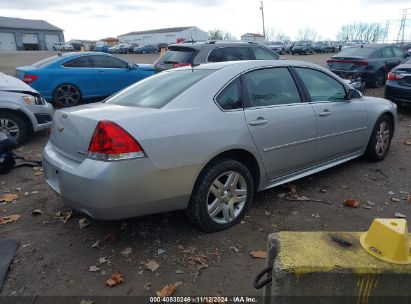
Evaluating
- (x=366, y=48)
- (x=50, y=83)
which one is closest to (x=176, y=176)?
(x=50, y=83)

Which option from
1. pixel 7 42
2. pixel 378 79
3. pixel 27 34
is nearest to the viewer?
pixel 378 79

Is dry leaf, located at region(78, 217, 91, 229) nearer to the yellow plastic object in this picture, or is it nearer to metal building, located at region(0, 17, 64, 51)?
the yellow plastic object

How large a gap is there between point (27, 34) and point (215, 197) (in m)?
86.7

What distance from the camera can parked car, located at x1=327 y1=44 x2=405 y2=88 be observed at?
1284 centimetres

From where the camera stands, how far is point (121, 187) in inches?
115

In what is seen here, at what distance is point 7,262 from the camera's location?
126 inches

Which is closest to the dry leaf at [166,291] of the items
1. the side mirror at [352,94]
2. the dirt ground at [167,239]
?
the dirt ground at [167,239]

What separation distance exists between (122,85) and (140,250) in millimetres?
8007

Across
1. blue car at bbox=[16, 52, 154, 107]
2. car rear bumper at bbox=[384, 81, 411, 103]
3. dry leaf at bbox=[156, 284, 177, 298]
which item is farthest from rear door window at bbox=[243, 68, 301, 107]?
blue car at bbox=[16, 52, 154, 107]

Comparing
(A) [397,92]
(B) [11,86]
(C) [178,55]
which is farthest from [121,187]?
(A) [397,92]

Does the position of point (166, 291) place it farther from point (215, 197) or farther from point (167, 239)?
point (215, 197)

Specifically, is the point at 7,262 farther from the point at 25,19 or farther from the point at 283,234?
the point at 25,19

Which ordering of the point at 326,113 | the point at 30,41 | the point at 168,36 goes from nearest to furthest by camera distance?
the point at 326,113 < the point at 30,41 < the point at 168,36

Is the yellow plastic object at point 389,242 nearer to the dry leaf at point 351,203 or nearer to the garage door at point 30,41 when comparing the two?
the dry leaf at point 351,203
